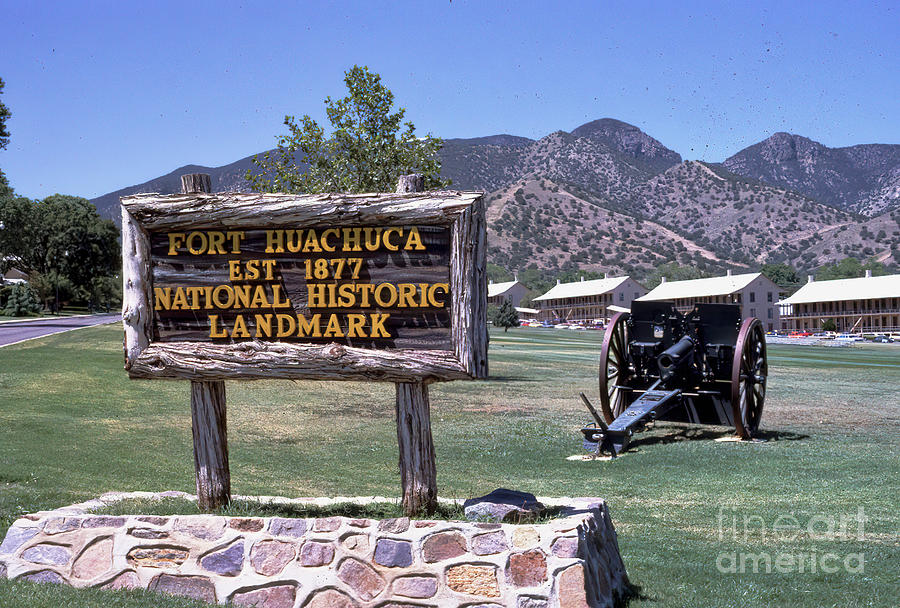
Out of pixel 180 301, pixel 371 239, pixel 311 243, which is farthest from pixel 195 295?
pixel 371 239

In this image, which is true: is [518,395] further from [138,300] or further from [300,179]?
[138,300]

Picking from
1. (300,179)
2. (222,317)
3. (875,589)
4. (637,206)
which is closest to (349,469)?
(222,317)

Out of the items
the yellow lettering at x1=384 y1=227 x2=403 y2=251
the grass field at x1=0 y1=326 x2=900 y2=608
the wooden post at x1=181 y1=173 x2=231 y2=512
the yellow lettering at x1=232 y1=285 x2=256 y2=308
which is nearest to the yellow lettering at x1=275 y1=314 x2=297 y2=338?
the yellow lettering at x1=232 y1=285 x2=256 y2=308

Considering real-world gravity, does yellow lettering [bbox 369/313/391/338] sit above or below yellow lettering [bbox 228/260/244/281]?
below

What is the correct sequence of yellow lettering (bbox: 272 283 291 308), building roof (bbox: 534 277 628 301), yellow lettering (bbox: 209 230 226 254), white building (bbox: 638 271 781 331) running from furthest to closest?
1. building roof (bbox: 534 277 628 301)
2. white building (bbox: 638 271 781 331)
3. yellow lettering (bbox: 209 230 226 254)
4. yellow lettering (bbox: 272 283 291 308)

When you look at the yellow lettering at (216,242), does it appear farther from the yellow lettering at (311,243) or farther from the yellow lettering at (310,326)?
the yellow lettering at (310,326)

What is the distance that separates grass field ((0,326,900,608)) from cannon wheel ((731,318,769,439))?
51cm

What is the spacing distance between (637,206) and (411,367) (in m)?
170

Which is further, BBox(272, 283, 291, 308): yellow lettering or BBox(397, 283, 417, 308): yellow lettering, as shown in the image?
BBox(272, 283, 291, 308): yellow lettering

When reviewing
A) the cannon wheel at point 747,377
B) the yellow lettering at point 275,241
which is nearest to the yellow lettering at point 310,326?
the yellow lettering at point 275,241

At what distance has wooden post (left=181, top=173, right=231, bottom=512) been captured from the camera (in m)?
7.00

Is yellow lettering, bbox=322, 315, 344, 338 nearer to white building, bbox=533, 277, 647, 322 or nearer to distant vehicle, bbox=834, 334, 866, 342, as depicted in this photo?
distant vehicle, bbox=834, 334, 866, 342

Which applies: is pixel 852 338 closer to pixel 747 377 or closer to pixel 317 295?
pixel 747 377

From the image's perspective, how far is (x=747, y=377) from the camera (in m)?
15.2
